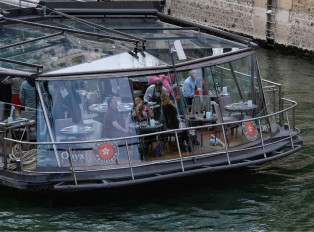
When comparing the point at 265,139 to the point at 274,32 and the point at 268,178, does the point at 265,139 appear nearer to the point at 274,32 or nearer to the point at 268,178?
the point at 268,178

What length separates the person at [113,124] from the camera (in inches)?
631

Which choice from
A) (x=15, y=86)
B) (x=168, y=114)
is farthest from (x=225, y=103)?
(x=15, y=86)

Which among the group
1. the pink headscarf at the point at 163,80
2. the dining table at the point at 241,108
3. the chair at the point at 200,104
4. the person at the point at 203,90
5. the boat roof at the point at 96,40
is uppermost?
the boat roof at the point at 96,40

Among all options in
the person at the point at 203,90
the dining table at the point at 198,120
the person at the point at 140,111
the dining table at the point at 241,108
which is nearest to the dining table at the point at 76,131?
the person at the point at 140,111

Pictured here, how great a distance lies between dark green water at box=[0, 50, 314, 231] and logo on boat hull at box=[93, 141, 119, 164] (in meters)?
0.90

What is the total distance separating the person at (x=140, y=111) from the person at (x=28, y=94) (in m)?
1.77

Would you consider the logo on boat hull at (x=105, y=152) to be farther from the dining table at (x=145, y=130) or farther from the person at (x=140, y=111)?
the person at (x=140, y=111)

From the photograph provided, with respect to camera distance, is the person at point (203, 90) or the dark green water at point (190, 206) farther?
the person at point (203, 90)

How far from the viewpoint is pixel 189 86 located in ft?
55.1

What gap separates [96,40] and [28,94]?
2.27m

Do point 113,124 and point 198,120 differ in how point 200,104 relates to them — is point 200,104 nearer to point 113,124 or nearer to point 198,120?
point 198,120

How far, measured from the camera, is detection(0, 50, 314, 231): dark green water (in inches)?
597

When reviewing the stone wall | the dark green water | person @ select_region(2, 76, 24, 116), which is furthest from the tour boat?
the stone wall

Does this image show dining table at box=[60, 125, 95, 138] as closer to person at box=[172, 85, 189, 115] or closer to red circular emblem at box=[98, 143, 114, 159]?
red circular emblem at box=[98, 143, 114, 159]
